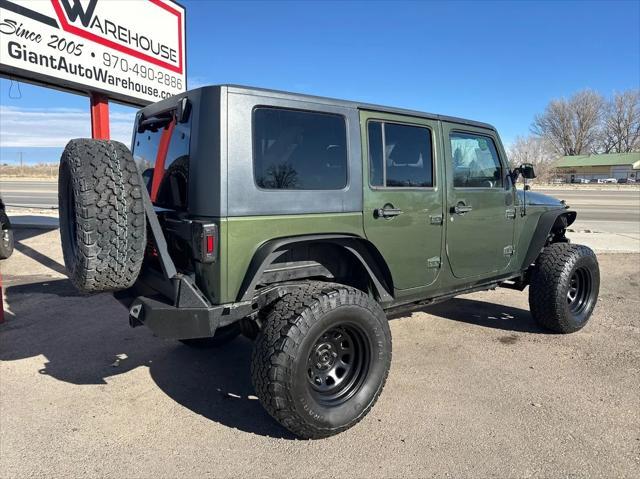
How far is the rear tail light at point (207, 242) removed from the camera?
106 inches

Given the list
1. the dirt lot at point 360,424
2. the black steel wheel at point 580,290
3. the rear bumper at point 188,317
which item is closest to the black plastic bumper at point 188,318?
the rear bumper at point 188,317

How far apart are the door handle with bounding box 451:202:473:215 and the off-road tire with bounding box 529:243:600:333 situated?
53.7 inches

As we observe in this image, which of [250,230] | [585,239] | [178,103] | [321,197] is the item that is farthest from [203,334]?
[585,239]

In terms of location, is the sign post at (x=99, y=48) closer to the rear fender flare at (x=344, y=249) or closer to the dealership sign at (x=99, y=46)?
the dealership sign at (x=99, y=46)

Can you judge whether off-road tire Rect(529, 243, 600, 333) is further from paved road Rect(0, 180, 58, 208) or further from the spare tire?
paved road Rect(0, 180, 58, 208)

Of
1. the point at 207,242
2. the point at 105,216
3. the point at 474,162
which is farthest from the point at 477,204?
the point at 105,216

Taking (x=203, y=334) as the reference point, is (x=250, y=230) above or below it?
above

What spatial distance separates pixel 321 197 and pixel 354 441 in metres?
1.56

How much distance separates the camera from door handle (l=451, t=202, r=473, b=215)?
155 inches

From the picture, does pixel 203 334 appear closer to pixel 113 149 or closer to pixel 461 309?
pixel 113 149

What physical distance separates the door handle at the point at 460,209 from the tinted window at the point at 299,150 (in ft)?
3.84

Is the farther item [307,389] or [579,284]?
[579,284]

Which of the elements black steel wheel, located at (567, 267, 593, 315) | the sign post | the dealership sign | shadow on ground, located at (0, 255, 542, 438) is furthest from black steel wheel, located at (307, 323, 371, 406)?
the dealership sign

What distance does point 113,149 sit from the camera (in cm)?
280
